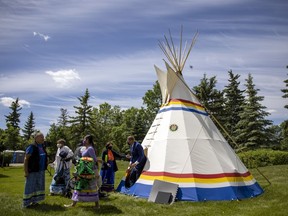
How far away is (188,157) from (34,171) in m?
4.24

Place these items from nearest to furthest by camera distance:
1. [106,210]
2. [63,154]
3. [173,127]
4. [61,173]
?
[106,210]
[63,154]
[61,173]
[173,127]

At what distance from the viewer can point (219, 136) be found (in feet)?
30.7

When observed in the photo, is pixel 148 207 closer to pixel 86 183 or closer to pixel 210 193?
pixel 86 183

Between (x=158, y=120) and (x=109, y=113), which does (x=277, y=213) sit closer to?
(x=158, y=120)

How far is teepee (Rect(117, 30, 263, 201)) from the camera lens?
305 inches

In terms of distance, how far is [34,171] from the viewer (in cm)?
688

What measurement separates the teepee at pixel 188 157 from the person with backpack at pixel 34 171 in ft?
8.96

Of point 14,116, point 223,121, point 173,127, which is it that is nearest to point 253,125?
point 223,121

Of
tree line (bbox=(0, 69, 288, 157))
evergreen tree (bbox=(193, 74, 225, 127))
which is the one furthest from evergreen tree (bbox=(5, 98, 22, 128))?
evergreen tree (bbox=(193, 74, 225, 127))

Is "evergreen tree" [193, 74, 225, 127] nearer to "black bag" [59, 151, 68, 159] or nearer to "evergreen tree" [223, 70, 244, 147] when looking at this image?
"evergreen tree" [223, 70, 244, 147]

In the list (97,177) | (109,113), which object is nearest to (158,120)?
(97,177)

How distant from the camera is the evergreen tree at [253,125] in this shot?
27922 mm

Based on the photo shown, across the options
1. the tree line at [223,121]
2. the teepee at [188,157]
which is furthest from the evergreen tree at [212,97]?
the teepee at [188,157]

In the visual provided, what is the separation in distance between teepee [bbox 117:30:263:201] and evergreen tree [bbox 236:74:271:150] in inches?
789
